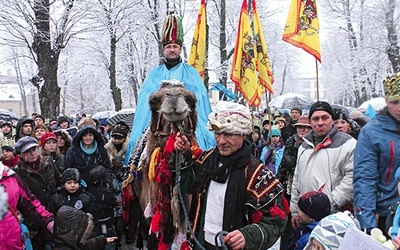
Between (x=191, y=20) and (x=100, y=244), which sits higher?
(x=191, y=20)

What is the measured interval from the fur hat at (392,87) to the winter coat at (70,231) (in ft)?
9.48

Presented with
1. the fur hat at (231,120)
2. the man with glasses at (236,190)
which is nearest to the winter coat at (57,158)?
the man with glasses at (236,190)

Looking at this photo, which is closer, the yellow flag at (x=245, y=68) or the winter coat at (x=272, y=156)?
the winter coat at (x=272, y=156)

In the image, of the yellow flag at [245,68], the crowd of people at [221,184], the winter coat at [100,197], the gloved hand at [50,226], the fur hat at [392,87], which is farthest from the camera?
the yellow flag at [245,68]

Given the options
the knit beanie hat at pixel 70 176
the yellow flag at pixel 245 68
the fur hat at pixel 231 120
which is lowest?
the knit beanie hat at pixel 70 176

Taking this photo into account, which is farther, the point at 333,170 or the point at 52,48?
the point at 52,48

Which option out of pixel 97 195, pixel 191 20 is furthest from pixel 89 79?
pixel 97 195

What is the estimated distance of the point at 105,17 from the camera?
737 inches

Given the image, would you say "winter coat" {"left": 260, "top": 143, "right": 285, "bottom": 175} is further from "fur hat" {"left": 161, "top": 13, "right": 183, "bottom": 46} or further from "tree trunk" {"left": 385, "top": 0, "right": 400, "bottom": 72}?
"tree trunk" {"left": 385, "top": 0, "right": 400, "bottom": 72}

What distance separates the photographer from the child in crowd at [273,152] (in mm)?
7305

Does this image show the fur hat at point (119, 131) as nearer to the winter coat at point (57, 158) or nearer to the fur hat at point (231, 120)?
the winter coat at point (57, 158)

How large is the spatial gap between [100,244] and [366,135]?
266 centimetres

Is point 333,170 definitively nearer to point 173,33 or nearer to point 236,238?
point 236,238

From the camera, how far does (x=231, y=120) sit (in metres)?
2.79
